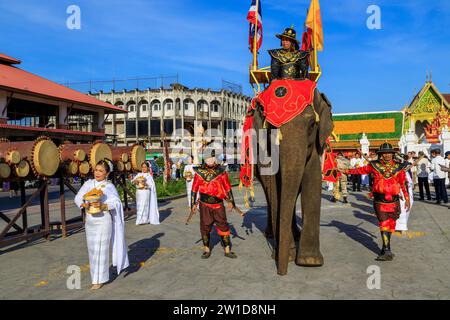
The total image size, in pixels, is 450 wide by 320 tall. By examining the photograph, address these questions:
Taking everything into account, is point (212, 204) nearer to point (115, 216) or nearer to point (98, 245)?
point (115, 216)

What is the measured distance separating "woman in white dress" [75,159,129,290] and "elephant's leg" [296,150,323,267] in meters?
2.73

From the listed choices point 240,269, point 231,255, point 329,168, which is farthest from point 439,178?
point 240,269

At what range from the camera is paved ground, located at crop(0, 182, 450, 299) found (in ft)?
15.5

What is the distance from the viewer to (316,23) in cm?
812

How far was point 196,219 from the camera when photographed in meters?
10.8

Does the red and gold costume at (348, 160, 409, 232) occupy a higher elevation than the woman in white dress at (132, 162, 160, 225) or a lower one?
higher

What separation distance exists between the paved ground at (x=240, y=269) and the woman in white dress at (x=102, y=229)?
0.27 metres

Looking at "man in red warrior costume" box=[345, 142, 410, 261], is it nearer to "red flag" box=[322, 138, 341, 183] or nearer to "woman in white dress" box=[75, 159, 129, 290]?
"red flag" box=[322, 138, 341, 183]

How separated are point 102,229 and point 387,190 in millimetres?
4608

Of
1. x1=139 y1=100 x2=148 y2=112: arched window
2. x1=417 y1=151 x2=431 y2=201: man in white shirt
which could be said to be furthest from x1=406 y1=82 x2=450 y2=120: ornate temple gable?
x1=139 y1=100 x2=148 y2=112: arched window

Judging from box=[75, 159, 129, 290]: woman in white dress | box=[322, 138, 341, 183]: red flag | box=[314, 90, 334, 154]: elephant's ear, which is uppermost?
box=[314, 90, 334, 154]: elephant's ear

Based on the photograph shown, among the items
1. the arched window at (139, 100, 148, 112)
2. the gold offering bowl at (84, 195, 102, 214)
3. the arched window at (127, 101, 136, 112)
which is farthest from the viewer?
the arched window at (127, 101, 136, 112)

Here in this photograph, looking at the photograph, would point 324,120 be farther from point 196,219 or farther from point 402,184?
point 196,219
